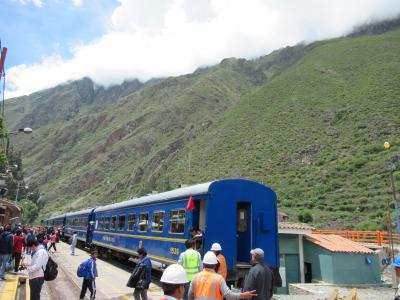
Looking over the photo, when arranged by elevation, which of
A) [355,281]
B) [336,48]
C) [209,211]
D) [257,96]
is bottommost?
[355,281]

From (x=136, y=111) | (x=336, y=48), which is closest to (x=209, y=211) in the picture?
(x=336, y=48)

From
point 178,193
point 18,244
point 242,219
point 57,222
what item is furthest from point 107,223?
point 57,222

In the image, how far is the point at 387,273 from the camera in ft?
74.6

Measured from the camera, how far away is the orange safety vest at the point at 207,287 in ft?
16.4

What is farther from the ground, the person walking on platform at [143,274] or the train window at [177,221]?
the train window at [177,221]

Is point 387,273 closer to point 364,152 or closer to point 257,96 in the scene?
point 364,152

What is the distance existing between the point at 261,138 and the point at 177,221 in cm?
5233

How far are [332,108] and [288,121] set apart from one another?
7.56 metres

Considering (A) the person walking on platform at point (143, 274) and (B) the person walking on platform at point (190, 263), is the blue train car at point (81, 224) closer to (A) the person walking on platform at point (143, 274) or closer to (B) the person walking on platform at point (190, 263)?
(A) the person walking on platform at point (143, 274)

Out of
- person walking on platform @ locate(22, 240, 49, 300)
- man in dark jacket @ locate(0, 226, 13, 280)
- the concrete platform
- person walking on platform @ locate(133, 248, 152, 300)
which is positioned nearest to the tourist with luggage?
person walking on platform @ locate(133, 248, 152, 300)

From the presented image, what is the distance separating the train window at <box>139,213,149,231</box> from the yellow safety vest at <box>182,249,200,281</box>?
8315mm

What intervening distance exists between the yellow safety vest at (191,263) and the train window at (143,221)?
8.32 m

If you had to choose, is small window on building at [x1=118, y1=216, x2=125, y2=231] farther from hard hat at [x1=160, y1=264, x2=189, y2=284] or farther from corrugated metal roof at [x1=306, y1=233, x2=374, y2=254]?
hard hat at [x1=160, y1=264, x2=189, y2=284]

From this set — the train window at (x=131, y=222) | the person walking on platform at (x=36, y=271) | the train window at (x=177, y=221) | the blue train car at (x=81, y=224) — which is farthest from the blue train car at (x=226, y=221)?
the blue train car at (x=81, y=224)
